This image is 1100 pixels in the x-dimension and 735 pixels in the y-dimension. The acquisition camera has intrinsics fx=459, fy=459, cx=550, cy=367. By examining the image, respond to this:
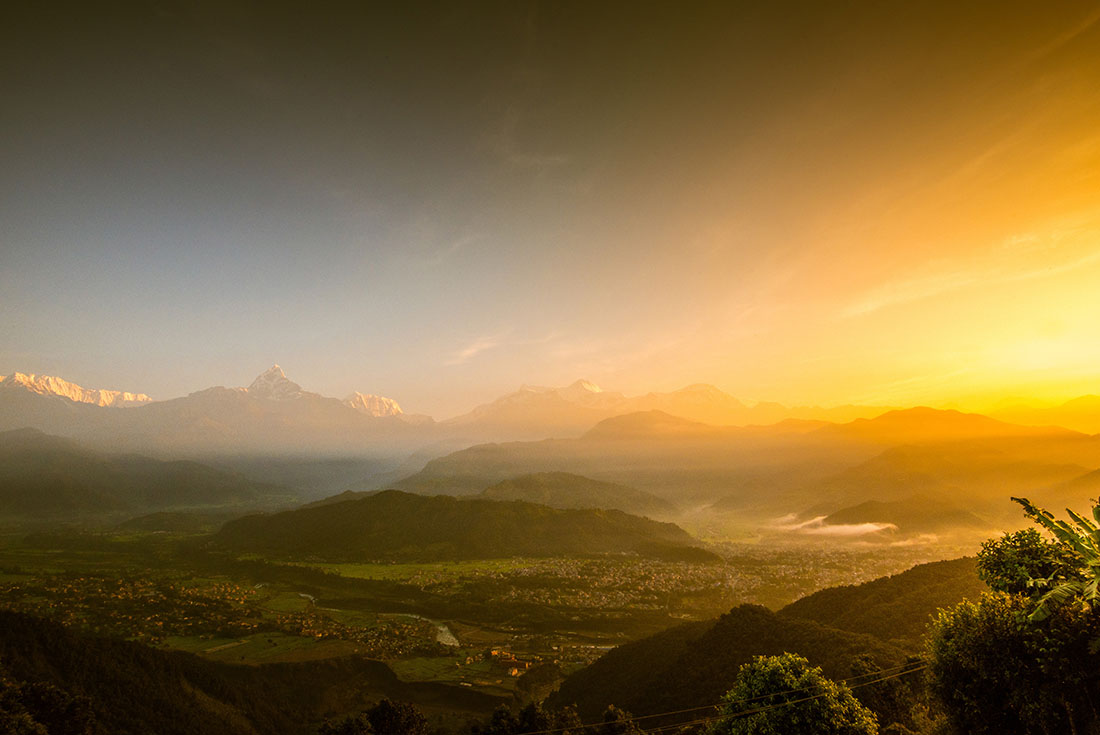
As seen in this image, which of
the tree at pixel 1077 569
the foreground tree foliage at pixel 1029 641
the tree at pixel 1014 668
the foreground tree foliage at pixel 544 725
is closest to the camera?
the tree at pixel 1077 569

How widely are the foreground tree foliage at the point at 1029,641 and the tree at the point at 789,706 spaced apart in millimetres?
5597

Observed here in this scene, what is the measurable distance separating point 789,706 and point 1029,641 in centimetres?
1429

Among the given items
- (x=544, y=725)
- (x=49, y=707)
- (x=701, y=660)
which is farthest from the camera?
(x=701, y=660)

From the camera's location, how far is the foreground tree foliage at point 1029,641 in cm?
2092

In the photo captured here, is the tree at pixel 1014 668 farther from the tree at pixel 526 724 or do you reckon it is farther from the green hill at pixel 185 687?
the green hill at pixel 185 687

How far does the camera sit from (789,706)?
3055 centimetres

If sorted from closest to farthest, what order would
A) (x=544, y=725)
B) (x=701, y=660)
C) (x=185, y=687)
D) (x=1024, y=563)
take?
1. (x=1024, y=563)
2. (x=544, y=725)
3. (x=701, y=660)
4. (x=185, y=687)

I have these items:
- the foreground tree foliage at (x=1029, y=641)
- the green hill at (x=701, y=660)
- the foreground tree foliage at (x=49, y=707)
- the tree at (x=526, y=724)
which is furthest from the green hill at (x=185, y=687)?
the foreground tree foliage at (x=1029, y=641)

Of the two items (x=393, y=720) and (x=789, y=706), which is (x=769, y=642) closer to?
(x=789, y=706)

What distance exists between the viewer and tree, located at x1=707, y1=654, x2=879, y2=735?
96.3ft

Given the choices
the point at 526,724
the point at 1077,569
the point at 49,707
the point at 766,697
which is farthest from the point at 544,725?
the point at 49,707

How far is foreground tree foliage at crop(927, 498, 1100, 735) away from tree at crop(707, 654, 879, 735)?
5.60 m

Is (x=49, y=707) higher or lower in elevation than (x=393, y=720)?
higher

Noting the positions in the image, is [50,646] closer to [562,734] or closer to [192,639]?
[192,639]
